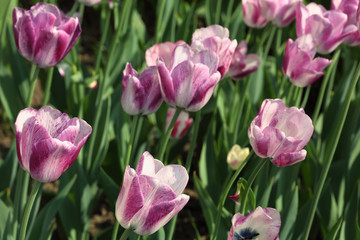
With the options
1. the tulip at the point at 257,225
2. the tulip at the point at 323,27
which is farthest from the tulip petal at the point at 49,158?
the tulip at the point at 323,27

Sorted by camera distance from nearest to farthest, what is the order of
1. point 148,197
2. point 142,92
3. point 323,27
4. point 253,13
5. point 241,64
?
point 148,197
point 142,92
point 323,27
point 241,64
point 253,13

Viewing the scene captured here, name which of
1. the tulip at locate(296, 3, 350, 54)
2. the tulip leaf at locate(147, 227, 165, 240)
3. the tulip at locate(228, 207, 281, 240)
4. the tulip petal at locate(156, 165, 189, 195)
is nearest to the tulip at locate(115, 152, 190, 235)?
the tulip petal at locate(156, 165, 189, 195)

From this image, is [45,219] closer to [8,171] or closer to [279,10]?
[8,171]

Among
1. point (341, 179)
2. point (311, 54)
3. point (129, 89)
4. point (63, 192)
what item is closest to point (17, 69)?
point (63, 192)

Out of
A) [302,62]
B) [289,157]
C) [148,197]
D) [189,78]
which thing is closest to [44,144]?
[148,197]

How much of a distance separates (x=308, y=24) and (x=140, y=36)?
39.3 inches

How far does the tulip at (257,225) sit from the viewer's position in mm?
837

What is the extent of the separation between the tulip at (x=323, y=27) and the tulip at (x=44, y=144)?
65 centimetres

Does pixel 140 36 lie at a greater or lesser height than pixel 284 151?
lesser

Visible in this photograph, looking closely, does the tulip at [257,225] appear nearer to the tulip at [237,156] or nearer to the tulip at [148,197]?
the tulip at [148,197]

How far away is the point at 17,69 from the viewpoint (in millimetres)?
1616

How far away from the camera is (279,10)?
1416 millimetres

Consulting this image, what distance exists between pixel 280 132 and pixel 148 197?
24cm

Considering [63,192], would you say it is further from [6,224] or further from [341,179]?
[341,179]
